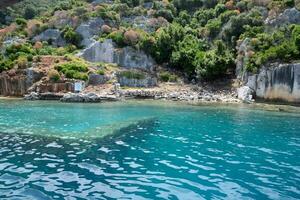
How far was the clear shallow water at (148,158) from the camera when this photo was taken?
14.0 meters

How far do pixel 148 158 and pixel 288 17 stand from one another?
2024 inches

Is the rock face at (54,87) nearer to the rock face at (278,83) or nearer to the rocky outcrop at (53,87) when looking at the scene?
the rocky outcrop at (53,87)

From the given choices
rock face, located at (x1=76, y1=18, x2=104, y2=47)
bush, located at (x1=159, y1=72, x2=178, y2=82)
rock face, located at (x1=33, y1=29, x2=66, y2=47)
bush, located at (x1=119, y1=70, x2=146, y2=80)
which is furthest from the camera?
rock face, located at (x1=33, y1=29, x2=66, y2=47)

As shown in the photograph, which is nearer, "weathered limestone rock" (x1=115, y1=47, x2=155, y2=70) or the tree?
"weathered limestone rock" (x1=115, y1=47, x2=155, y2=70)

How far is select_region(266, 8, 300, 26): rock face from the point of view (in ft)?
205

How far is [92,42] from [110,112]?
1476 inches

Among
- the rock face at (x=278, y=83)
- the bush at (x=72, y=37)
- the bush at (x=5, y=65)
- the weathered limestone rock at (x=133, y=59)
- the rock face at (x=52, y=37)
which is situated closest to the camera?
the rock face at (x=278, y=83)

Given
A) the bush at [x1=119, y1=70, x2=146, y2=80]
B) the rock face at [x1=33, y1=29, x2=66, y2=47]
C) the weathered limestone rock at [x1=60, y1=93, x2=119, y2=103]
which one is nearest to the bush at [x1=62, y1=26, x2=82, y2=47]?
the rock face at [x1=33, y1=29, x2=66, y2=47]

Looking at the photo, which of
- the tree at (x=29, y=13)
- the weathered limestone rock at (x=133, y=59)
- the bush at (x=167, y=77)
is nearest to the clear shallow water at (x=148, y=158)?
the bush at (x=167, y=77)

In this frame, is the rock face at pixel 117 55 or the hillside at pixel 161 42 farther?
the rock face at pixel 117 55

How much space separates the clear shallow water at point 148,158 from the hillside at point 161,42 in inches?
1035

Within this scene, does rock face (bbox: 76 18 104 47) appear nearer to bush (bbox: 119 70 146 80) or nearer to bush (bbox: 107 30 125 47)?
bush (bbox: 107 30 125 47)

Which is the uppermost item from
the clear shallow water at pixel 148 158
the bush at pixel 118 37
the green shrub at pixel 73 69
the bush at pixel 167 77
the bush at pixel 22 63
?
the bush at pixel 118 37

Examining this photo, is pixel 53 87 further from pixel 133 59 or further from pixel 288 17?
pixel 288 17
